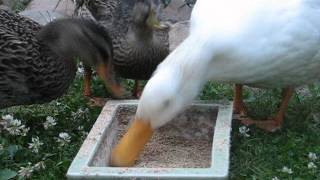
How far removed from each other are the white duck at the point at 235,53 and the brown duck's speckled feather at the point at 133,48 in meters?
0.62

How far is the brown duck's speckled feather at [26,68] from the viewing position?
4.25 metres

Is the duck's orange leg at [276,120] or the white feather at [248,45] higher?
the white feather at [248,45]

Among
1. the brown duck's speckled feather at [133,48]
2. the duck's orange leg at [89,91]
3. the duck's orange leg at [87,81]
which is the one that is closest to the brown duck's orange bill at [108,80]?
the brown duck's speckled feather at [133,48]

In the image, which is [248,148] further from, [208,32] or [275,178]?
[208,32]

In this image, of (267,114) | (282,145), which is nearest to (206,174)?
(282,145)

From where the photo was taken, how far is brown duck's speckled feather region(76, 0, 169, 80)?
16.2ft

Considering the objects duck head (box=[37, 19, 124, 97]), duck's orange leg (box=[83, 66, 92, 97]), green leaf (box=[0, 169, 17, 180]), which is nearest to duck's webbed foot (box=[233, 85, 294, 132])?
duck head (box=[37, 19, 124, 97])

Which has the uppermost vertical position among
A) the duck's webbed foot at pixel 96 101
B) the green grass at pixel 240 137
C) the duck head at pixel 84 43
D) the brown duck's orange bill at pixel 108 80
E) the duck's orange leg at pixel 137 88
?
the duck head at pixel 84 43

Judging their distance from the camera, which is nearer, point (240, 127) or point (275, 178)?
point (275, 178)

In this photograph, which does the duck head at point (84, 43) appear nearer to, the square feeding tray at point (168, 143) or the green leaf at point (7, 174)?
the square feeding tray at point (168, 143)

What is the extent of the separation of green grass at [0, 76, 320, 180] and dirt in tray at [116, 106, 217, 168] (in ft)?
0.73

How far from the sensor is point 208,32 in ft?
13.4

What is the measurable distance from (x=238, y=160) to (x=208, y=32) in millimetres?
791

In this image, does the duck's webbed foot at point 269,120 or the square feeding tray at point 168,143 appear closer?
the square feeding tray at point 168,143
